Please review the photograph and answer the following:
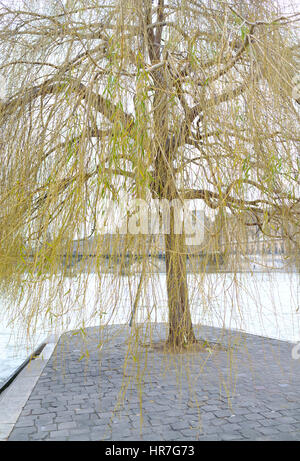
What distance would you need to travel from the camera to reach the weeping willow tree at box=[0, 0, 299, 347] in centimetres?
188

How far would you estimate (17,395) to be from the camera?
3.31m

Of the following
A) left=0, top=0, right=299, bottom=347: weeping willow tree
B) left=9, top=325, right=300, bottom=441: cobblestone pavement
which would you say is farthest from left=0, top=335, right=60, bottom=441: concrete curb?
left=0, top=0, right=299, bottom=347: weeping willow tree

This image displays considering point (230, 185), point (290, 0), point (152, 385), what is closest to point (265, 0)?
point (290, 0)

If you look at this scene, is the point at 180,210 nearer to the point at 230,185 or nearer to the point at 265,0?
the point at 230,185

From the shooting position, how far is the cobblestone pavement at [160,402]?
7.89 ft

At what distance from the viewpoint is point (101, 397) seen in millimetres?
3168

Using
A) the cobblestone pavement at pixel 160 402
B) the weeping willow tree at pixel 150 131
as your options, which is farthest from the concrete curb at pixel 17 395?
the weeping willow tree at pixel 150 131

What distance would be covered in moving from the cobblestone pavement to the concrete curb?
0.16 ft
